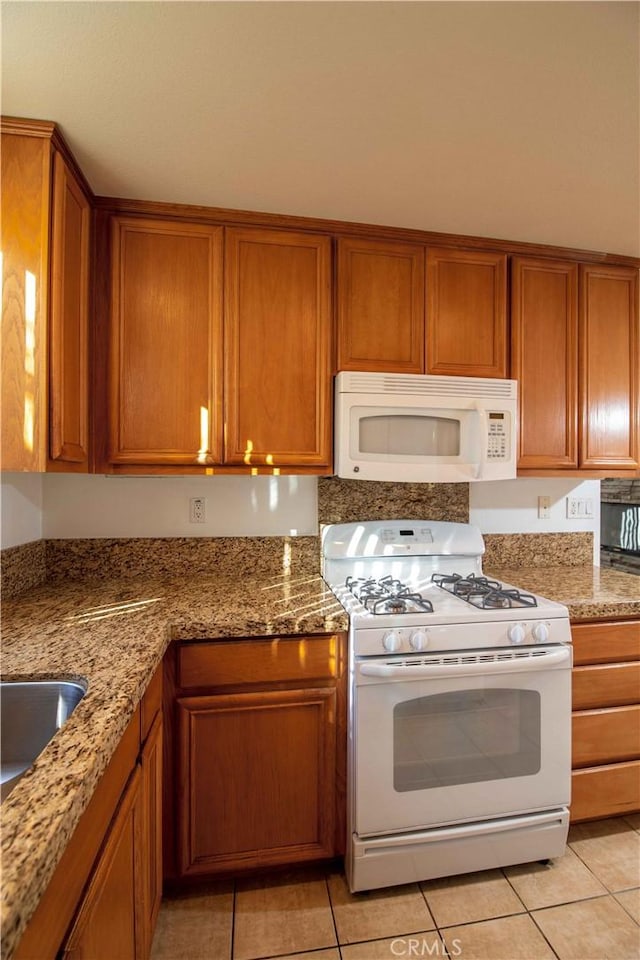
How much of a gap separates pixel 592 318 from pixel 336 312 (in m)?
1.20

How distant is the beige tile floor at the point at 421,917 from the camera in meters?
1.35

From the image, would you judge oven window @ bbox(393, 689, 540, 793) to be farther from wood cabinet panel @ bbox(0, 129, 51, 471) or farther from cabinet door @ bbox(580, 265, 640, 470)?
wood cabinet panel @ bbox(0, 129, 51, 471)

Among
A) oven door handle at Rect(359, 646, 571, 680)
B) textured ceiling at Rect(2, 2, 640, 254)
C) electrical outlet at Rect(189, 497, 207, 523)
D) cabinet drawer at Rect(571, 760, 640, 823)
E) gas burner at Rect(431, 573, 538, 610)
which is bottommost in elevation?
cabinet drawer at Rect(571, 760, 640, 823)

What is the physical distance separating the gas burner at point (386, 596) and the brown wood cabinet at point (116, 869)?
0.71m

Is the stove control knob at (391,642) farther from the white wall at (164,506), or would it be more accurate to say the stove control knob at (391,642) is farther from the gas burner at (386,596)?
the white wall at (164,506)

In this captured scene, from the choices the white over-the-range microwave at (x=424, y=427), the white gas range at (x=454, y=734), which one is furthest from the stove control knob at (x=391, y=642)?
the white over-the-range microwave at (x=424, y=427)

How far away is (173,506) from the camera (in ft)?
6.66

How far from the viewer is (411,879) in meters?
1.51

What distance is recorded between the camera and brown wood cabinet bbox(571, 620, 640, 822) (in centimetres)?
171

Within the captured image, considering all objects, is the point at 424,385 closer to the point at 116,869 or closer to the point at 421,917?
the point at 116,869

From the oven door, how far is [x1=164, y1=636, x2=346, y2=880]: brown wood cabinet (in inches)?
4.9

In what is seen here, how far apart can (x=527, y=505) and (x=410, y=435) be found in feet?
2.94

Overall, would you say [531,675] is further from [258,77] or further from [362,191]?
[258,77]

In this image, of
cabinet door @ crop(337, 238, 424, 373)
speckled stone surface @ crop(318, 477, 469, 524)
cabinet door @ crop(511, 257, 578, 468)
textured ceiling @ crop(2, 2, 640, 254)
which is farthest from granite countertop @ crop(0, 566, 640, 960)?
textured ceiling @ crop(2, 2, 640, 254)
